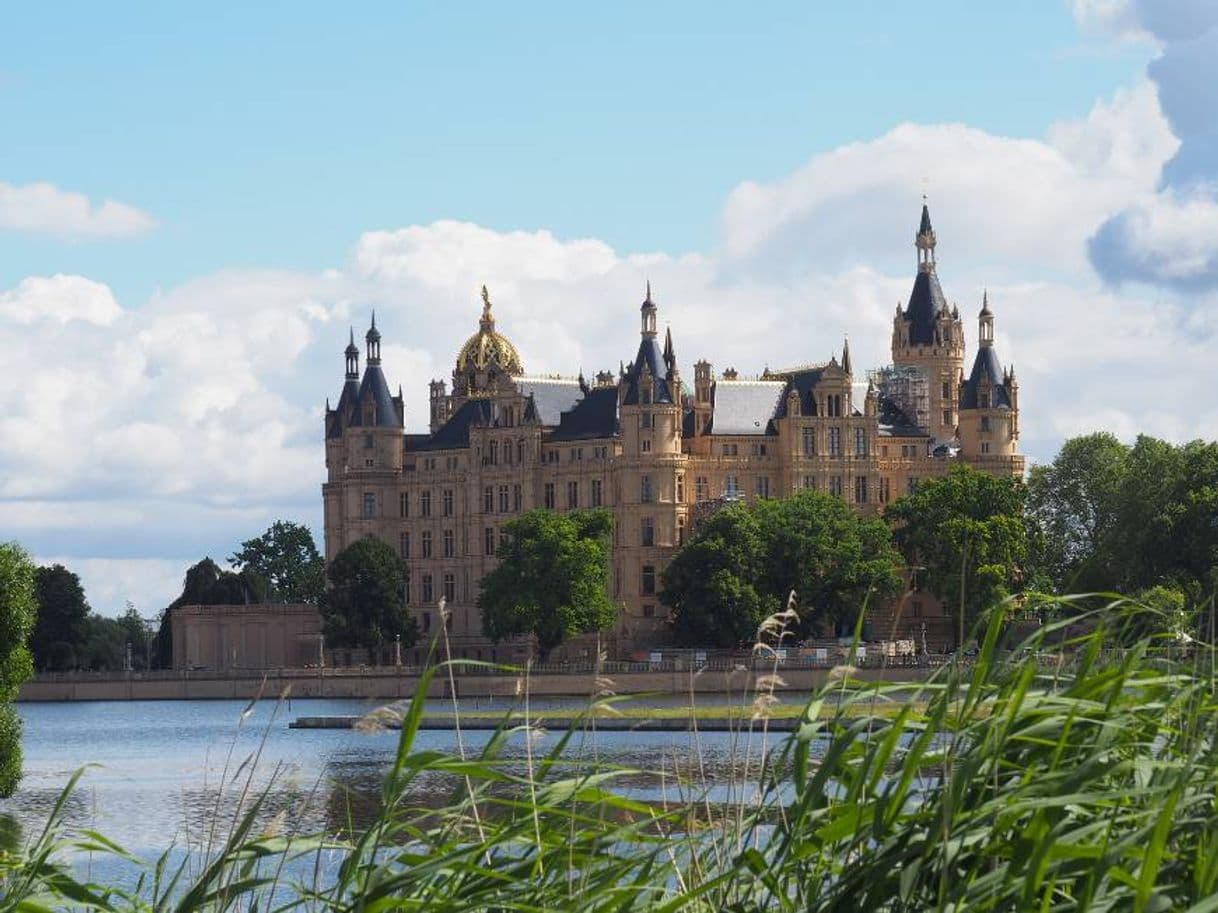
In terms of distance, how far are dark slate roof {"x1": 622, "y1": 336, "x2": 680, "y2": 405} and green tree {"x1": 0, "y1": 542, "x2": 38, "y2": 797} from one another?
252ft

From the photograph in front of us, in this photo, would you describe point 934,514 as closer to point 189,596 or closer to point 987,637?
point 189,596

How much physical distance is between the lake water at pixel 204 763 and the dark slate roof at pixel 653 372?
21.4 metres

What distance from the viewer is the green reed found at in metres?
9.80

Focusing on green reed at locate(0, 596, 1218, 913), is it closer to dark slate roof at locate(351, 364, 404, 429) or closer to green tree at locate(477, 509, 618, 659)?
green tree at locate(477, 509, 618, 659)

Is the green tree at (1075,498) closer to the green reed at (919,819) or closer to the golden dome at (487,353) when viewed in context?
the golden dome at (487,353)

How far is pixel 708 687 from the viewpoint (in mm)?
100625

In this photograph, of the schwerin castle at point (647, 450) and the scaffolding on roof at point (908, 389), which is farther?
the scaffolding on roof at point (908, 389)

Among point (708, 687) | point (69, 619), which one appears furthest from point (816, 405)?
point (69, 619)

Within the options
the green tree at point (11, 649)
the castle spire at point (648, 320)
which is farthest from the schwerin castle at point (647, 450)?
the green tree at point (11, 649)

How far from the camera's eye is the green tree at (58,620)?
128125mm

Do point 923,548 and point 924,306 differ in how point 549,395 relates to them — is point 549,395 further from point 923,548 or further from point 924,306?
point 923,548

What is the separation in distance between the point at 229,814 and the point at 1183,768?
3447 cm

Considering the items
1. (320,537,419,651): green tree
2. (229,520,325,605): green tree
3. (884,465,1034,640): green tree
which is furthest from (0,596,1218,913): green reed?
(229,520,325,605): green tree

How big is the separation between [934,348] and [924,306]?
9.37ft
